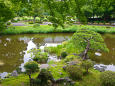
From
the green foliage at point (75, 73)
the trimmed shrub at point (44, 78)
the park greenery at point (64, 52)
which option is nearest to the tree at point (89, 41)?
the park greenery at point (64, 52)

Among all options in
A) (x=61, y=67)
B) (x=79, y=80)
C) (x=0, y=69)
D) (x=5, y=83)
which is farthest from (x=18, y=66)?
(x=79, y=80)

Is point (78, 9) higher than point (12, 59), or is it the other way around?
point (78, 9)

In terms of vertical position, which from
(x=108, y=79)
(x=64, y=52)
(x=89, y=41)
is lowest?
(x=64, y=52)

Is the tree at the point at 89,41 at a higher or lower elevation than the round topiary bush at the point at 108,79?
higher

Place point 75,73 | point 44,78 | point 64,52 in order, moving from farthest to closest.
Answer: point 64,52, point 75,73, point 44,78

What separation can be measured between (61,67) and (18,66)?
14.1ft

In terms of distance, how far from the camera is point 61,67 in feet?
32.5

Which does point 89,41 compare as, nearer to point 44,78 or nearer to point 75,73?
point 75,73

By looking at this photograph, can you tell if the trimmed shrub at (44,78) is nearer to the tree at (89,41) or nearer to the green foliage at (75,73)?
the green foliage at (75,73)

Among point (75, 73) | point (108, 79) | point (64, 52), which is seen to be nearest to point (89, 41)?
point (64, 52)

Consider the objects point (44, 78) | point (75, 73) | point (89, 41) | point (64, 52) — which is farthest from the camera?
point (64, 52)

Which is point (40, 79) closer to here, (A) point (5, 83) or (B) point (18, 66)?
(A) point (5, 83)

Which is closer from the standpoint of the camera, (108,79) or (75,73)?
(108,79)

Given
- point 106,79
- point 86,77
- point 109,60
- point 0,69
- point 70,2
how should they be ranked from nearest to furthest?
1. point 70,2
2. point 106,79
3. point 86,77
4. point 0,69
5. point 109,60
